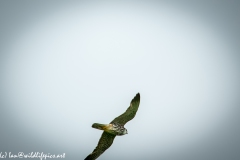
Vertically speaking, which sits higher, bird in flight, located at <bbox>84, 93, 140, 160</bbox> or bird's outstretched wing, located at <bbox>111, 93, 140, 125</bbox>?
bird's outstretched wing, located at <bbox>111, 93, 140, 125</bbox>

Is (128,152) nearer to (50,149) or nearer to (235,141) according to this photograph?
(50,149)

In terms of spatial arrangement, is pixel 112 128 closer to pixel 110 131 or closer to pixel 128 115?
pixel 110 131

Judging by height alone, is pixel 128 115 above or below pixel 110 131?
above

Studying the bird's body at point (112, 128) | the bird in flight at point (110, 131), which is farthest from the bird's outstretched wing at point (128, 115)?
the bird's body at point (112, 128)

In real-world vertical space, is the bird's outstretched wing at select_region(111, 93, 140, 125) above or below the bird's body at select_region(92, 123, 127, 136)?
above

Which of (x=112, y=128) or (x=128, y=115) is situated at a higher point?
(x=128, y=115)

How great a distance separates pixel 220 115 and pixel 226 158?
70.6 ft

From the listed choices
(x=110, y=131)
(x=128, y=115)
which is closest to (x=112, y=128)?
(x=110, y=131)

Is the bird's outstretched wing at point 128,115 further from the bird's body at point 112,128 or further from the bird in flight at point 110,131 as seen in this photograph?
the bird's body at point 112,128

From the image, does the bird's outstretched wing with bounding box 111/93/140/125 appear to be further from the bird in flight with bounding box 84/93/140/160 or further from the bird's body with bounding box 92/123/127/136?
the bird's body with bounding box 92/123/127/136

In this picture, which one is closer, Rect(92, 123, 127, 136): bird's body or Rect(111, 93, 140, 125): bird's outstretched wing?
Rect(92, 123, 127, 136): bird's body

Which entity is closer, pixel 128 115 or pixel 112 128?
pixel 112 128

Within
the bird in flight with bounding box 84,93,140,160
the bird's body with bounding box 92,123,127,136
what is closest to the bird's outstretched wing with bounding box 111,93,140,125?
the bird in flight with bounding box 84,93,140,160

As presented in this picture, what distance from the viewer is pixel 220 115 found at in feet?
166
